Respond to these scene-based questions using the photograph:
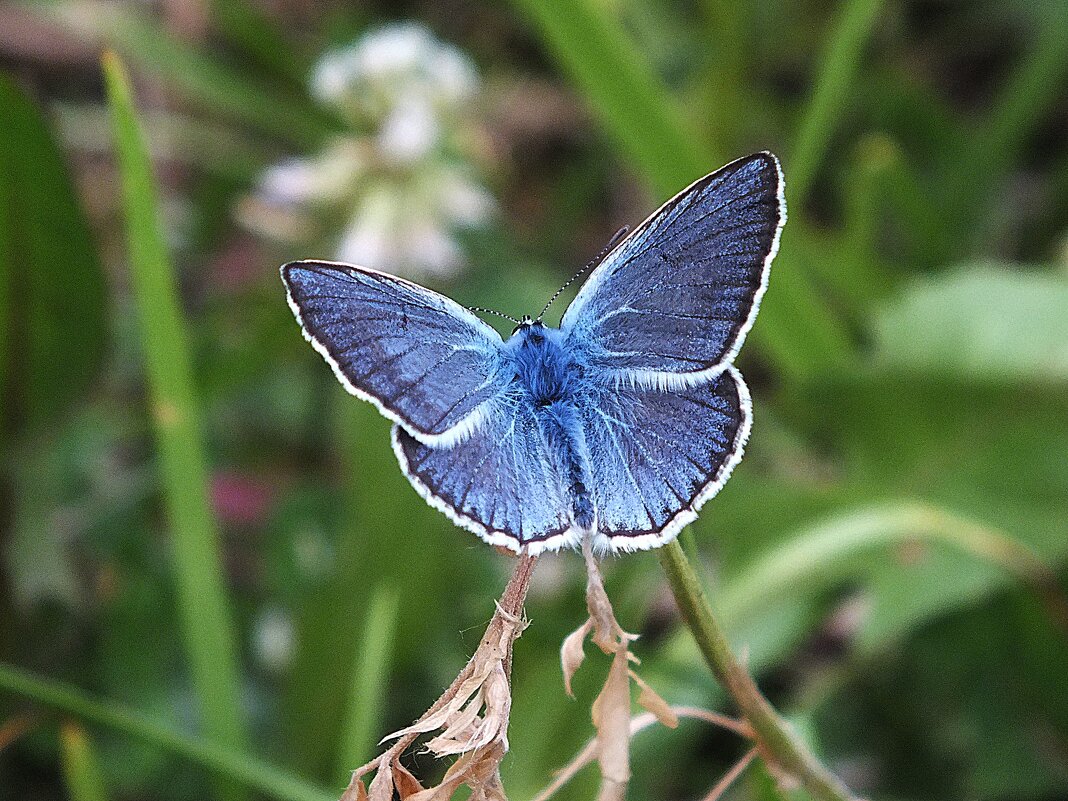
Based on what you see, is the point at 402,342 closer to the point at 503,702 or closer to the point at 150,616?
the point at 503,702

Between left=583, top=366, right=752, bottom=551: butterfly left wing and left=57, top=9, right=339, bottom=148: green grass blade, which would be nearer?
left=583, top=366, right=752, bottom=551: butterfly left wing

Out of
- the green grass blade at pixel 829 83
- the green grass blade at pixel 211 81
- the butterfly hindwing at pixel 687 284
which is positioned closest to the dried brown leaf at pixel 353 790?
the butterfly hindwing at pixel 687 284

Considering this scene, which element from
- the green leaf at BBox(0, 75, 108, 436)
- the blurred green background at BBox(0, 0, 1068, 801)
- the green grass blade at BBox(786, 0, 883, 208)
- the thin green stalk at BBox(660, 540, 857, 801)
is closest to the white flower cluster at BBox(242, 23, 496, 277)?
the blurred green background at BBox(0, 0, 1068, 801)

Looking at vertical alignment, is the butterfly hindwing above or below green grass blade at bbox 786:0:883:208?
below

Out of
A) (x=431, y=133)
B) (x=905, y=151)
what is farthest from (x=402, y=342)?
(x=905, y=151)

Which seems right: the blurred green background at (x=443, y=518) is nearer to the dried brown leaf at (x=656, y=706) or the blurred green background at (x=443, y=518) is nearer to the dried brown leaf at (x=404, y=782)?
the dried brown leaf at (x=656, y=706)

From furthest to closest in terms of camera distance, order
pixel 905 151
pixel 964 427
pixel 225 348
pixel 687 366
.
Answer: pixel 905 151, pixel 225 348, pixel 964 427, pixel 687 366

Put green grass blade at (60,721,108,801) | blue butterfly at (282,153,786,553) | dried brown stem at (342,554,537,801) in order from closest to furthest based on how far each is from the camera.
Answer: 1. dried brown stem at (342,554,537,801)
2. blue butterfly at (282,153,786,553)
3. green grass blade at (60,721,108,801)

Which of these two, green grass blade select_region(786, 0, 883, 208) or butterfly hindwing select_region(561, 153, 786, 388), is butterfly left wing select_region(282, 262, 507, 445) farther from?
green grass blade select_region(786, 0, 883, 208)
